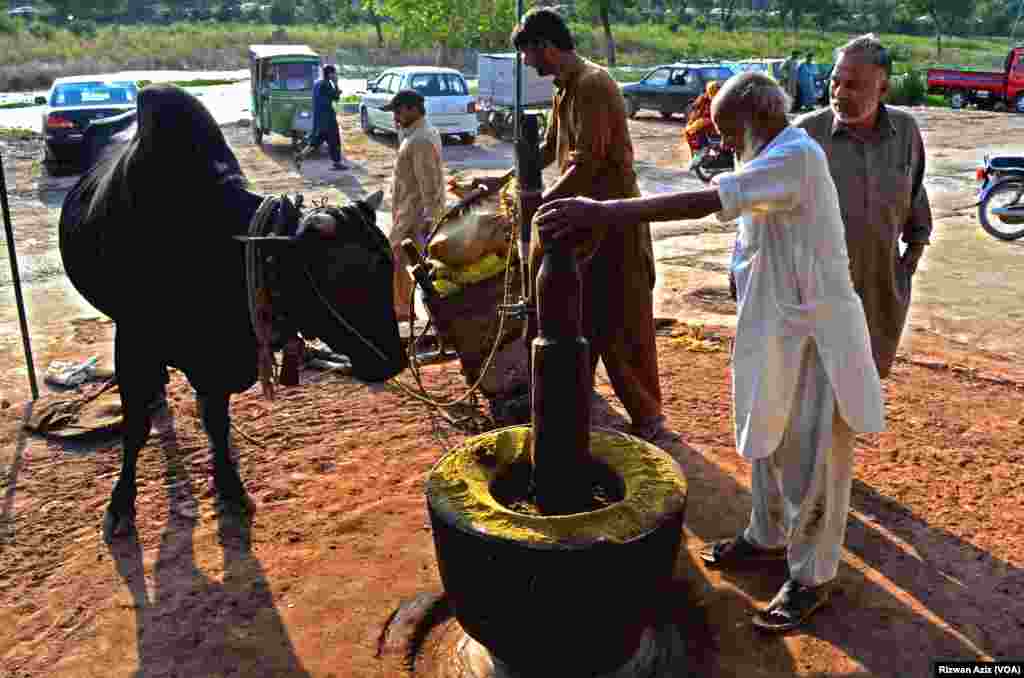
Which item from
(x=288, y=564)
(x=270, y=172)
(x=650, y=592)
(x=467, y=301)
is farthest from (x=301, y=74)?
(x=650, y=592)

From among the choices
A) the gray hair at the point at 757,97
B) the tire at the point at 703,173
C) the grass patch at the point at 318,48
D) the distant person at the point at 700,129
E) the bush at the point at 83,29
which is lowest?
the tire at the point at 703,173

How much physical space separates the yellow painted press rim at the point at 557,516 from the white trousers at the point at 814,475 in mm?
475

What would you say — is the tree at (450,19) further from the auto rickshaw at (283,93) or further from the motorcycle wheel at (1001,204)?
the motorcycle wheel at (1001,204)

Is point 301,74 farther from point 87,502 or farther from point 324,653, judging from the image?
point 324,653

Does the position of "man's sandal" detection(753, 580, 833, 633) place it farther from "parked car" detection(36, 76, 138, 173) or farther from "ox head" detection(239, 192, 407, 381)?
"parked car" detection(36, 76, 138, 173)

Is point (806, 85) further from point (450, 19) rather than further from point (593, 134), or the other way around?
point (593, 134)

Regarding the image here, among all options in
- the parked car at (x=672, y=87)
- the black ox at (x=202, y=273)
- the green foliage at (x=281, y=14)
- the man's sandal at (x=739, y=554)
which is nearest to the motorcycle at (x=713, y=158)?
the parked car at (x=672, y=87)

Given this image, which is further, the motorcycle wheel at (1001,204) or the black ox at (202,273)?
the motorcycle wheel at (1001,204)

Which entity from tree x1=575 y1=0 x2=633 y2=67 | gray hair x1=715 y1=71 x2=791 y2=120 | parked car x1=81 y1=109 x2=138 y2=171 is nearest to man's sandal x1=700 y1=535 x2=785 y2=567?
gray hair x1=715 y1=71 x2=791 y2=120

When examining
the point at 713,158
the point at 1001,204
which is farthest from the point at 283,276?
the point at 713,158

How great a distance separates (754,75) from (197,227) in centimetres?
220

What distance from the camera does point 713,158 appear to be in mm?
13430

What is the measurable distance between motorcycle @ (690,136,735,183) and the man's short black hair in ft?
31.4

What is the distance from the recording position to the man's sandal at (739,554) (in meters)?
3.48
